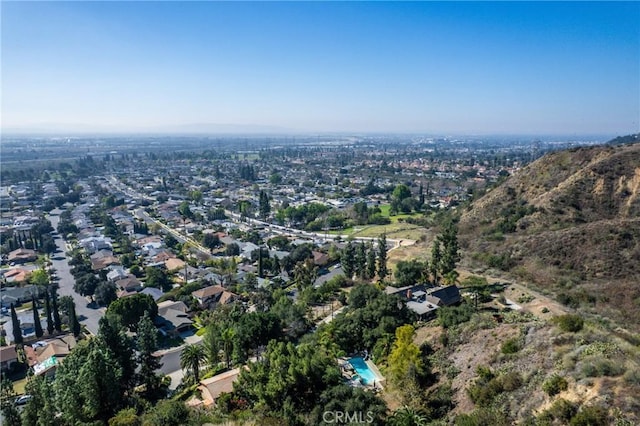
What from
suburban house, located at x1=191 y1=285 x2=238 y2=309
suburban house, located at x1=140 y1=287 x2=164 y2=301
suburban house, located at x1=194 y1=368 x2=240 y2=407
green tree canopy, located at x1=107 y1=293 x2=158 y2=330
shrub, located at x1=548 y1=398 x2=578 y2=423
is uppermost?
shrub, located at x1=548 y1=398 x2=578 y2=423

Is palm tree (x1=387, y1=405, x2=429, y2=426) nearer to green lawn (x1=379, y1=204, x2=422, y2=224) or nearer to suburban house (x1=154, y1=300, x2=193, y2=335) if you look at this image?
suburban house (x1=154, y1=300, x2=193, y2=335)

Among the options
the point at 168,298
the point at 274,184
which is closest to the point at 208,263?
the point at 168,298

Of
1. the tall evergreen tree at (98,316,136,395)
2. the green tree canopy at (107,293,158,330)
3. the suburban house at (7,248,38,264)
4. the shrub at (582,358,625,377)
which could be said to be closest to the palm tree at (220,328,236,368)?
the tall evergreen tree at (98,316,136,395)

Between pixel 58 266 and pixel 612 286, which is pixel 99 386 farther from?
pixel 58 266

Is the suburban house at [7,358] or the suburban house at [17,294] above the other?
the suburban house at [7,358]

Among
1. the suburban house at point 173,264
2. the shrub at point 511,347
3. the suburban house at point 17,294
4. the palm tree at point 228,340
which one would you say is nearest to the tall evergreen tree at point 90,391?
the palm tree at point 228,340

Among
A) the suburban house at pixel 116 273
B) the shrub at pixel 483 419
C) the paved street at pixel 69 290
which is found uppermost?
the shrub at pixel 483 419

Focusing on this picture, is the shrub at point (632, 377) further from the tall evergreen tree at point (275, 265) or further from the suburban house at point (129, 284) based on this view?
the suburban house at point (129, 284)
